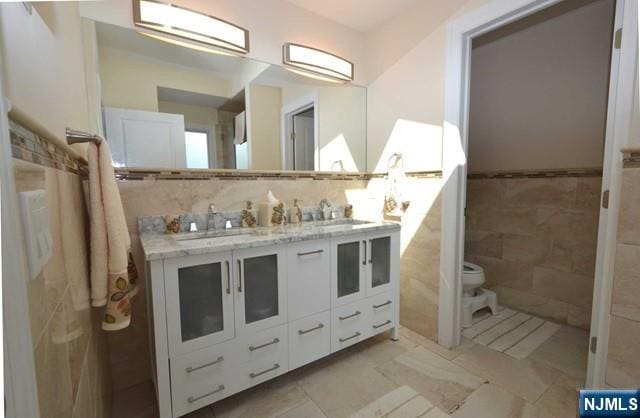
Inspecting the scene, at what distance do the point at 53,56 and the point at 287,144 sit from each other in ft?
4.68

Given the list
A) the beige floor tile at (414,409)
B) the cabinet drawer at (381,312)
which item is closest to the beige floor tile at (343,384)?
→ the beige floor tile at (414,409)

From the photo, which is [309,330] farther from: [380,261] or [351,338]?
A: [380,261]

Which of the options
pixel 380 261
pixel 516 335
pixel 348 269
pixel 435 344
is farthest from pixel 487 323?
pixel 348 269

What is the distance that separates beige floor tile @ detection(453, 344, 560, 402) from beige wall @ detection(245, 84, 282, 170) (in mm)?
1843

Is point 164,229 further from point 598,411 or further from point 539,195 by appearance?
point 539,195

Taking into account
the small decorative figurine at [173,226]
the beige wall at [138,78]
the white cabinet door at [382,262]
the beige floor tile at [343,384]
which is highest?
the beige wall at [138,78]

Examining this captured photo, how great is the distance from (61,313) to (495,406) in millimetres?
1850

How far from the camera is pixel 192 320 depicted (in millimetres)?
1260

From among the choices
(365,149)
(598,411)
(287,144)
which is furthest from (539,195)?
(287,144)

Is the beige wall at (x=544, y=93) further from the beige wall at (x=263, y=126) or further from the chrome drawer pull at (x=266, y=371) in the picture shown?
the chrome drawer pull at (x=266, y=371)

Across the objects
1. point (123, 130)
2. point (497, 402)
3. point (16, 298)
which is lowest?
point (497, 402)

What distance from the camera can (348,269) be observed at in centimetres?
177

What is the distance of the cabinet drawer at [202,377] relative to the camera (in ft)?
4.03

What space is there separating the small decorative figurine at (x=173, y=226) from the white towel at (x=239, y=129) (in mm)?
627
